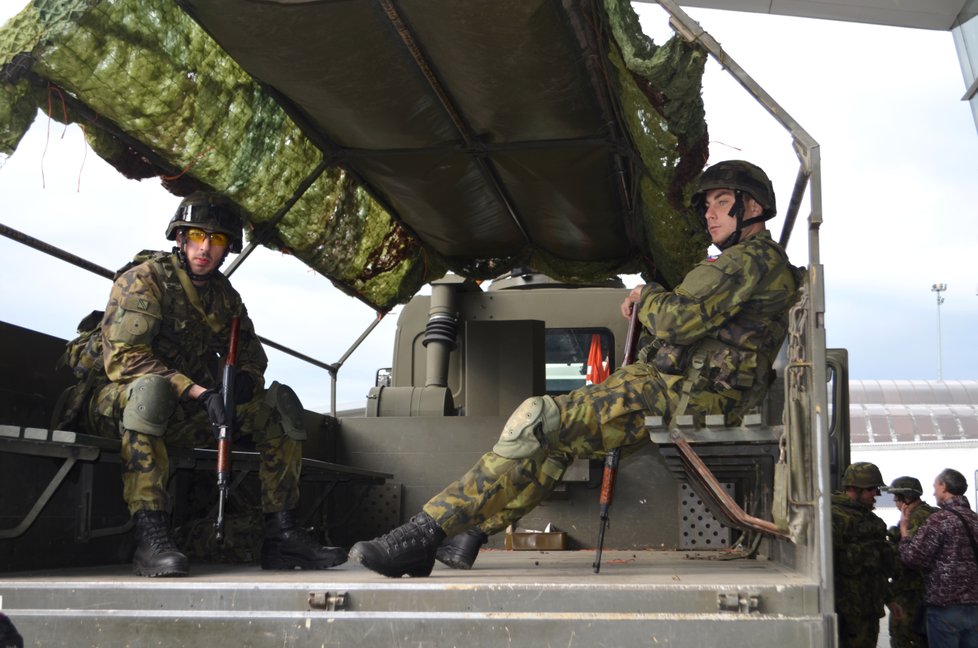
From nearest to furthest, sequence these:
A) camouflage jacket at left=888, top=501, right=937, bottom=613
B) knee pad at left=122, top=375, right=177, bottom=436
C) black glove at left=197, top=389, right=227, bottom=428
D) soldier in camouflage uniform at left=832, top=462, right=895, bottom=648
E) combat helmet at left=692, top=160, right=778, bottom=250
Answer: knee pad at left=122, top=375, right=177, bottom=436
black glove at left=197, top=389, right=227, bottom=428
combat helmet at left=692, top=160, right=778, bottom=250
soldier in camouflage uniform at left=832, top=462, right=895, bottom=648
camouflage jacket at left=888, top=501, right=937, bottom=613

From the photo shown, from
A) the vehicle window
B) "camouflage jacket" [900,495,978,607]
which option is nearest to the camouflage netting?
the vehicle window

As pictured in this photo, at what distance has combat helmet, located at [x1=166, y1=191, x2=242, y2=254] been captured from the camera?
4598mm

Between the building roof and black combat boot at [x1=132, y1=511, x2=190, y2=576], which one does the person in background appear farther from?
the building roof

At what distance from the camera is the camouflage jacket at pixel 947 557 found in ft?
22.3

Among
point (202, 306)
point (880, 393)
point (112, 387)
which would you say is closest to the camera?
point (112, 387)

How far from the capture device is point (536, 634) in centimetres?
281

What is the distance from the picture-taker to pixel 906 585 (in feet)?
24.6

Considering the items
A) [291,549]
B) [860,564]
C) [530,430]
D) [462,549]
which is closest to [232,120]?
→ [291,549]

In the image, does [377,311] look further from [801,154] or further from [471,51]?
[801,154]

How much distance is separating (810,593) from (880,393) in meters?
32.5

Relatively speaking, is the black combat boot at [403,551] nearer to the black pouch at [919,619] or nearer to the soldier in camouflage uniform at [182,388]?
the soldier in camouflage uniform at [182,388]

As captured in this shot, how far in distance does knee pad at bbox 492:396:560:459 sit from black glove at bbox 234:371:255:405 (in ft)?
4.04

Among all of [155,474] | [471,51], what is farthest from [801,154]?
[155,474]

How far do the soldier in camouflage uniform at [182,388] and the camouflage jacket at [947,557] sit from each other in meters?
4.58
